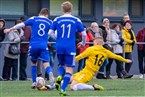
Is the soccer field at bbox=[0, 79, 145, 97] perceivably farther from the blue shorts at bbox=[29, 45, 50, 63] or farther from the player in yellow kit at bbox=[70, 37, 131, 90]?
the blue shorts at bbox=[29, 45, 50, 63]

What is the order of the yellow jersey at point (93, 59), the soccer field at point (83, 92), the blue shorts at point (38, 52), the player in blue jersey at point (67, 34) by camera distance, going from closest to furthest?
the player in blue jersey at point (67, 34) → the soccer field at point (83, 92) → the yellow jersey at point (93, 59) → the blue shorts at point (38, 52)

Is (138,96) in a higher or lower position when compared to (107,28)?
lower

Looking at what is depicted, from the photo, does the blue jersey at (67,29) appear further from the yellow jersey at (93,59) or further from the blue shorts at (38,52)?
the blue shorts at (38,52)

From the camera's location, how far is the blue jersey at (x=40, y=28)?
1853cm

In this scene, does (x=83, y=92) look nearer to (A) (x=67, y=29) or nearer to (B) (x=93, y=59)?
(B) (x=93, y=59)

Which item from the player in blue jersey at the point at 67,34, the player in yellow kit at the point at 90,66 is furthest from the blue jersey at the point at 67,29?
the player in yellow kit at the point at 90,66

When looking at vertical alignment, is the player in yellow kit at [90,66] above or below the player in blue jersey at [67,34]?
below

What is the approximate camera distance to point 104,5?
95.9 ft

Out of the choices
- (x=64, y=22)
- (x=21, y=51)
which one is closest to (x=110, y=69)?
(x=21, y=51)

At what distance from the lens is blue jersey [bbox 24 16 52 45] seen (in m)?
18.5

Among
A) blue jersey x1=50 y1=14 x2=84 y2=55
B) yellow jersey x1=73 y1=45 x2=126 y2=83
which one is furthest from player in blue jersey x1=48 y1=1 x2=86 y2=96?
yellow jersey x1=73 y1=45 x2=126 y2=83

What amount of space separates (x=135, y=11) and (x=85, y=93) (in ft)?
42.7

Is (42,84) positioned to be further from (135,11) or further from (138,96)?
(135,11)

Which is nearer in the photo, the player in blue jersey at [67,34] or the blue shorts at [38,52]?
the player in blue jersey at [67,34]
